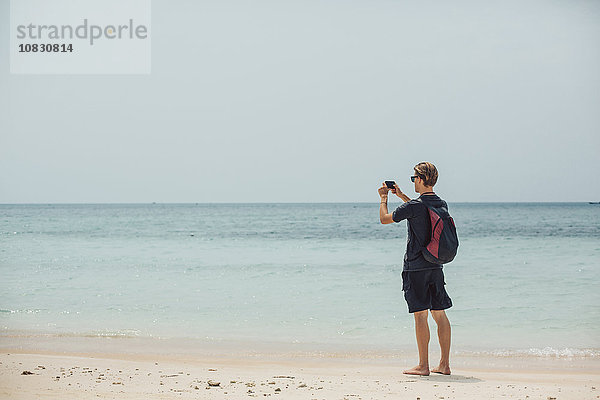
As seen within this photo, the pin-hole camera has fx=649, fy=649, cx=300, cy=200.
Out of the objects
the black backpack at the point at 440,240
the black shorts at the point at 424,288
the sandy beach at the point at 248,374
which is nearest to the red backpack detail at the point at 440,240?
the black backpack at the point at 440,240

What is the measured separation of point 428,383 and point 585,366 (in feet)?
4.29

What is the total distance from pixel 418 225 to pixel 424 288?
11.6 inches

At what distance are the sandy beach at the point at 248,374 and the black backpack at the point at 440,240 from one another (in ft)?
1.81

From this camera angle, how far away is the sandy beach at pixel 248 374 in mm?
2592

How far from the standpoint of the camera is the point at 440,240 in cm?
278

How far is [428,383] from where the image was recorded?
2836 mm

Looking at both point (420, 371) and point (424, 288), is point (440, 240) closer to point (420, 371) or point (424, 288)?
point (424, 288)

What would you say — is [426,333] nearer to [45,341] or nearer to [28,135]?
[45,341]

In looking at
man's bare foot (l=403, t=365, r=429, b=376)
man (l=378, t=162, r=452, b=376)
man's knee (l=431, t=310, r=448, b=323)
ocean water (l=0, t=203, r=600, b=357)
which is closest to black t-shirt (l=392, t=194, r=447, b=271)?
man (l=378, t=162, r=452, b=376)

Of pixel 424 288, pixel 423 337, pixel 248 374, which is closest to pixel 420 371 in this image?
pixel 423 337

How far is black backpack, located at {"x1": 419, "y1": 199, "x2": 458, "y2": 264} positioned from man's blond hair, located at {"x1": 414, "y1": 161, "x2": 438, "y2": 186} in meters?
0.13

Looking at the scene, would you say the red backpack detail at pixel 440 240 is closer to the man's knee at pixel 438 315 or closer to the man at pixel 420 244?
the man at pixel 420 244

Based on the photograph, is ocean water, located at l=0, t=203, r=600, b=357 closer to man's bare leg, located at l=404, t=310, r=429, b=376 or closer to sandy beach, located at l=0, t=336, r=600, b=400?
sandy beach, located at l=0, t=336, r=600, b=400

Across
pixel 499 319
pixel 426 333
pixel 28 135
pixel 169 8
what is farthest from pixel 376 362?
pixel 28 135
